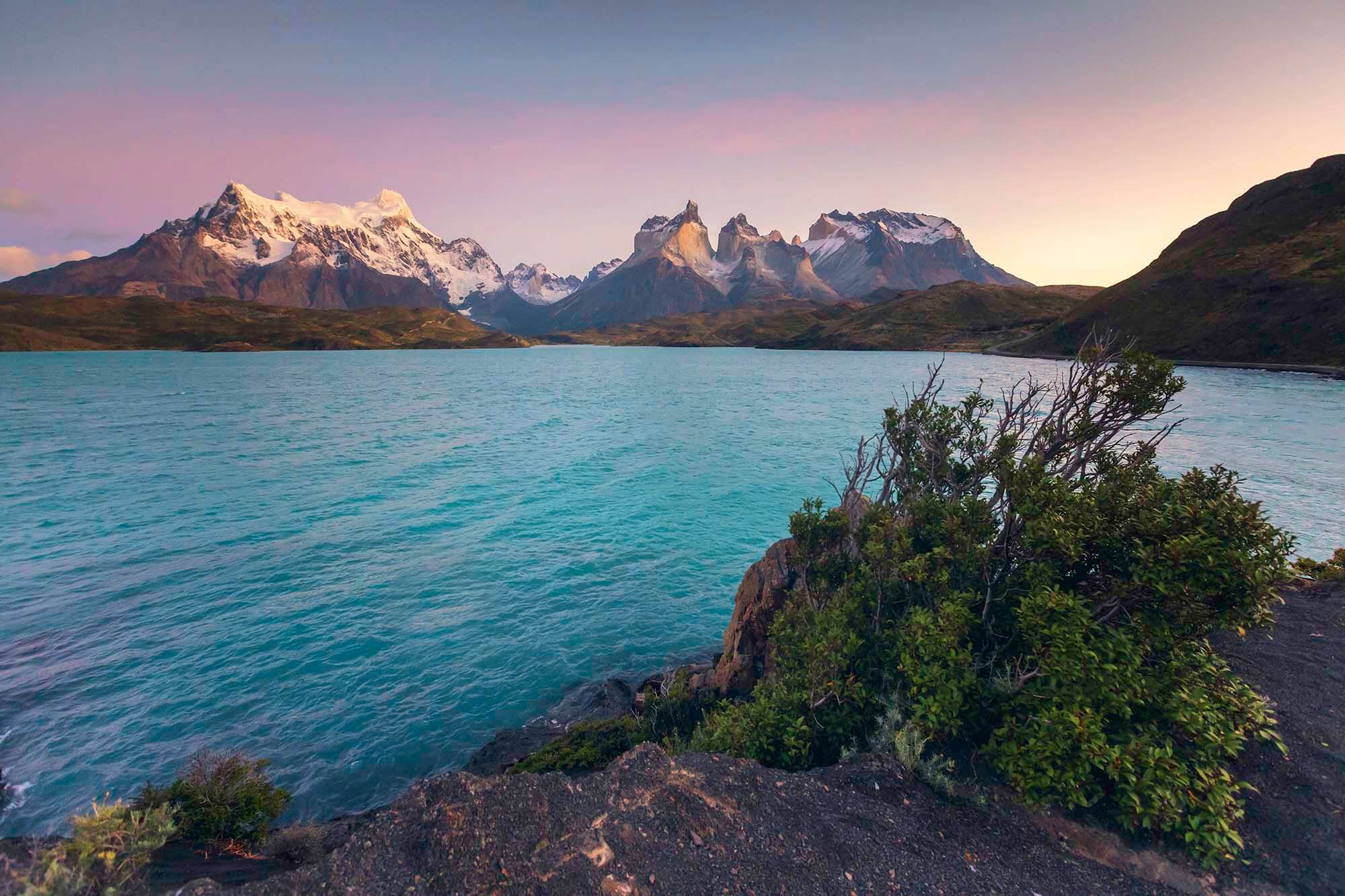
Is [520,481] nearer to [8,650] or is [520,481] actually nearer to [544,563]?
[544,563]

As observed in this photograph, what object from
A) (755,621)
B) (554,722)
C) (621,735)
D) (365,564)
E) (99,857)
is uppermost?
(99,857)

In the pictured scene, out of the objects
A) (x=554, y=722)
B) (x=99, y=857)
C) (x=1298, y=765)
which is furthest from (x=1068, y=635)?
(x=554, y=722)

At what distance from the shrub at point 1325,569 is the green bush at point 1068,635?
13.4 meters

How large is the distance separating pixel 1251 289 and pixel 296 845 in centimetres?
19464

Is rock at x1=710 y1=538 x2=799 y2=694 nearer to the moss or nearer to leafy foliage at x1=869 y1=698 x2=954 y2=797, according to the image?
the moss

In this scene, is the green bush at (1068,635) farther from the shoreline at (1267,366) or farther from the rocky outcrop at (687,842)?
the shoreline at (1267,366)

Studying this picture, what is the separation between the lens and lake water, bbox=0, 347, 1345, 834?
18.1 metres

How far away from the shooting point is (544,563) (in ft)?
105

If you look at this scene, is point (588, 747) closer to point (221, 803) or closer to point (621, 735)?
point (621, 735)

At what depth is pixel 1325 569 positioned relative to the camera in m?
19.2

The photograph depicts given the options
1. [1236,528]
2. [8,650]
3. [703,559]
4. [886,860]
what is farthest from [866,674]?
[8,650]

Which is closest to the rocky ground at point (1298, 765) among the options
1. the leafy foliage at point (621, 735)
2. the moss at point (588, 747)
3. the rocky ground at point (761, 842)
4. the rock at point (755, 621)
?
the rocky ground at point (761, 842)

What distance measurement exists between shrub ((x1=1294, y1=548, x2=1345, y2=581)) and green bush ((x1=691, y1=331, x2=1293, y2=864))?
43.9ft

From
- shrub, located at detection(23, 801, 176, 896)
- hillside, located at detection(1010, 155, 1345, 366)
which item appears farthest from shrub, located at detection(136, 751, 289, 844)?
hillside, located at detection(1010, 155, 1345, 366)
